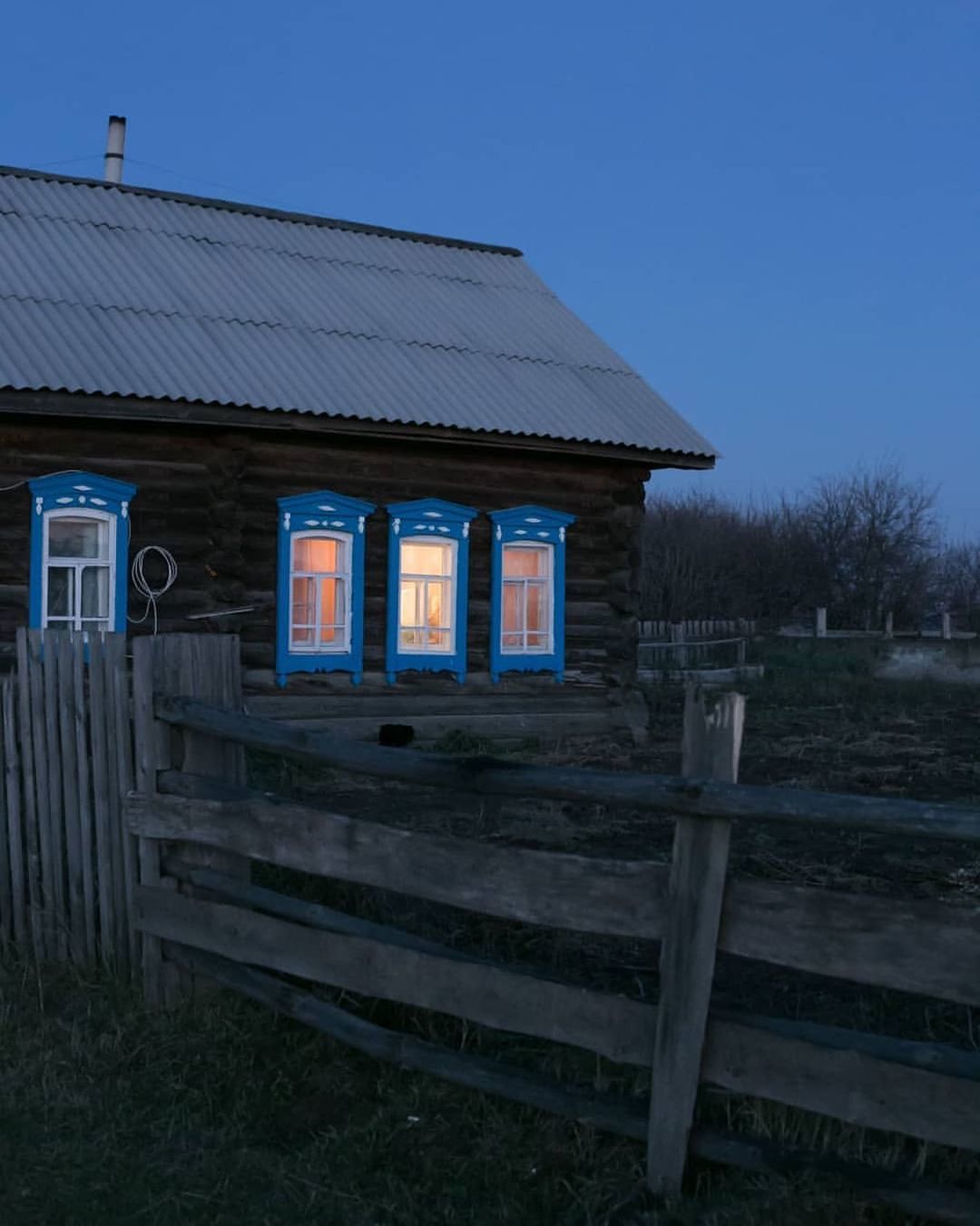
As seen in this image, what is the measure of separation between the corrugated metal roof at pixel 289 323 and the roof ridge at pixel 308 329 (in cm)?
2

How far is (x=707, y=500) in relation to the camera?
179 ft

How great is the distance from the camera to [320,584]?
14117 mm

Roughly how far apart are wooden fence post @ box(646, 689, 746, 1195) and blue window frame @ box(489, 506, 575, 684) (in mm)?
11067

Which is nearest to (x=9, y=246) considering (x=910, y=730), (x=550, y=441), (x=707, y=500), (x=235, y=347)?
(x=235, y=347)

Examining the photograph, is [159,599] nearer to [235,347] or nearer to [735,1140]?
[235,347]

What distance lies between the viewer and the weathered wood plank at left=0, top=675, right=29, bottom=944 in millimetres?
6176

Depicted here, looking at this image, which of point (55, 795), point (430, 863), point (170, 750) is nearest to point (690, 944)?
point (430, 863)

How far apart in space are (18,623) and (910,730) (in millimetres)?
10059

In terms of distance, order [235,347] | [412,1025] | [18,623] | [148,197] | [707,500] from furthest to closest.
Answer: [707,500], [148,197], [235,347], [18,623], [412,1025]

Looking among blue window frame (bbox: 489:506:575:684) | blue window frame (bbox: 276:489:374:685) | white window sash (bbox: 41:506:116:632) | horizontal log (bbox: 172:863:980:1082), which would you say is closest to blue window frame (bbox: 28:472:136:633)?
white window sash (bbox: 41:506:116:632)

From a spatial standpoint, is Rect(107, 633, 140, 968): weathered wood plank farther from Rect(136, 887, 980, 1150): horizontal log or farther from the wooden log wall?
the wooden log wall

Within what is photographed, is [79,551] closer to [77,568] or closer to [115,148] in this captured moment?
[77,568]

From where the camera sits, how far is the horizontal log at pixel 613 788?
3.51m

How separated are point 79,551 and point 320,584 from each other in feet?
7.49
